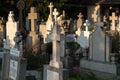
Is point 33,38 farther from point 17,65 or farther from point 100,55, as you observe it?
point 17,65

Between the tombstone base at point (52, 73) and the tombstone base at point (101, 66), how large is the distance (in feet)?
14.1

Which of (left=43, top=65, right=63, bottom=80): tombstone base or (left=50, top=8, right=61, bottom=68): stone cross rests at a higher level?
(left=50, top=8, right=61, bottom=68): stone cross

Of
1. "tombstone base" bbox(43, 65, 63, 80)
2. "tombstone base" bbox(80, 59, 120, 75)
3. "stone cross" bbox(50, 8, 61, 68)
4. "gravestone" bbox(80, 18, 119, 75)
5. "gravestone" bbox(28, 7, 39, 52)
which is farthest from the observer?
"gravestone" bbox(28, 7, 39, 52)

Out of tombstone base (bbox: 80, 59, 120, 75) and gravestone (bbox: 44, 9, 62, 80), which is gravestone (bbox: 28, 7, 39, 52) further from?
gravestone (bbox: 44, 9, 62, 80)

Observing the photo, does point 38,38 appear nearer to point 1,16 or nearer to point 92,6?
point 1,16

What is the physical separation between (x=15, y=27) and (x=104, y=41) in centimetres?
493

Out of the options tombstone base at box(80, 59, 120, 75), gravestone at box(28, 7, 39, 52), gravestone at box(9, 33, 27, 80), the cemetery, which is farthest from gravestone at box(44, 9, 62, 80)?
gravestone at box(28, 7, 39, 52)

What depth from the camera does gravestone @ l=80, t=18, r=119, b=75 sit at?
1418 centimetres

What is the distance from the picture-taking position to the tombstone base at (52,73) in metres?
9.38

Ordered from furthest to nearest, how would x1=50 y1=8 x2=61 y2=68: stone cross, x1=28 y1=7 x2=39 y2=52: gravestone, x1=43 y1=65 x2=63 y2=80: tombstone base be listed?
x1=28 y1=7 x2=39 y2=52: gravestone → x1=50 y1=8 x2=61 y2=68: stone cross → x1=43 y1=65 x2=63 y2=80: tombstone base

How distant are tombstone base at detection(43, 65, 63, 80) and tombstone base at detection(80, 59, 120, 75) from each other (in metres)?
4.29

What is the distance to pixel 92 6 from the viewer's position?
3956 centimetres

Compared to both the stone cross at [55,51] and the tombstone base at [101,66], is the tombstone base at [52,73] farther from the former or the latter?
the tombstone base at [101,66]

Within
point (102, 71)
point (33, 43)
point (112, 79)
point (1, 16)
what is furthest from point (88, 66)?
point (1, 16)
